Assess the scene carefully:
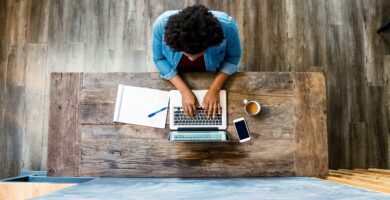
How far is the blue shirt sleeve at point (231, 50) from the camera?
1646mm

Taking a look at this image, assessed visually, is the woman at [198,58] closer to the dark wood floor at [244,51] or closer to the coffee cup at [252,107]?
the coffee cup at [252,107]

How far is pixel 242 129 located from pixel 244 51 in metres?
1.13

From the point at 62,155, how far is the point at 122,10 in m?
1.47

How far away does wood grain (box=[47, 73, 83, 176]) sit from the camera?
1.70 meters

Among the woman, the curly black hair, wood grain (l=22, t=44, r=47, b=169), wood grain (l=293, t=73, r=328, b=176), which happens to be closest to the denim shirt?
the woman

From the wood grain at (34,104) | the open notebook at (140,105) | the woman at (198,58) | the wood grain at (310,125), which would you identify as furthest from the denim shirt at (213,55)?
the wood grain at (34,104)

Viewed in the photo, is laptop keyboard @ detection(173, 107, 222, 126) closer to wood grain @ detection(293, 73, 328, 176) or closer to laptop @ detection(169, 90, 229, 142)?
laptop @ detection(169, 90, 229, 142)

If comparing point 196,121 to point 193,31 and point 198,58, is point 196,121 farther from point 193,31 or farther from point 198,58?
point 193,31

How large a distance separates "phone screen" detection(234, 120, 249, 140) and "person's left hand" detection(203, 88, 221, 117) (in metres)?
0.14

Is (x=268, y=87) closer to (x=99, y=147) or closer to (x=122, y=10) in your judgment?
(x=99, y=147)

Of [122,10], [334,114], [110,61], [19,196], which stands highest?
[122,10]

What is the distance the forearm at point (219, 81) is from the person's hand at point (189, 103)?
0.40 feet

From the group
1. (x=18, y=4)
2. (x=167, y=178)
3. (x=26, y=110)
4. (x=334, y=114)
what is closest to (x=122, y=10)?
(x=18, y=4)

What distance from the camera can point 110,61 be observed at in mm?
2664
